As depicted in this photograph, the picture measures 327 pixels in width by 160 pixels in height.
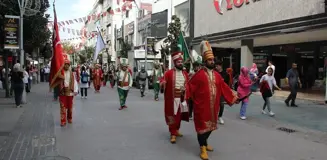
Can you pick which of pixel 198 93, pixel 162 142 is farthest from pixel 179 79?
pixel 198 93

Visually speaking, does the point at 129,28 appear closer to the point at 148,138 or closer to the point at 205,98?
the point at 148,138

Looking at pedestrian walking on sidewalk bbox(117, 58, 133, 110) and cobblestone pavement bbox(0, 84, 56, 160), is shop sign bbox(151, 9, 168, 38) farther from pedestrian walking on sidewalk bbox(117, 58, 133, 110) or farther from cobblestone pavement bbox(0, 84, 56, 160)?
cobblestone pavement bbox(0, 84, 56, 160)

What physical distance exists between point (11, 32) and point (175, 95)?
9.48 metres

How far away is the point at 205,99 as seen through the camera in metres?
5.71

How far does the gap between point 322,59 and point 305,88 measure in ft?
7.29

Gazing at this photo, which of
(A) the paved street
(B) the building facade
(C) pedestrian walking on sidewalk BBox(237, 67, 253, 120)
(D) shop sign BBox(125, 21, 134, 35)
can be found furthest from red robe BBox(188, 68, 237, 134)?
(D) shop sign BBox(125, 21, 134, 35)

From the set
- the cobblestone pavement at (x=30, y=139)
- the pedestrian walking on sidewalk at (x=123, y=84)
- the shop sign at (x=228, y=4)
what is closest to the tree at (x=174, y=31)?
the shop sign at (x=228, y=4)

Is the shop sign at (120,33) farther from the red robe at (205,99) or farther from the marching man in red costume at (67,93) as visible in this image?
the red robe at (205,99)

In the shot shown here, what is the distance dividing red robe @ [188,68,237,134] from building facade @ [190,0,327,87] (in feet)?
31.5

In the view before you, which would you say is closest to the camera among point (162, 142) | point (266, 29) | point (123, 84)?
point (162, 142)

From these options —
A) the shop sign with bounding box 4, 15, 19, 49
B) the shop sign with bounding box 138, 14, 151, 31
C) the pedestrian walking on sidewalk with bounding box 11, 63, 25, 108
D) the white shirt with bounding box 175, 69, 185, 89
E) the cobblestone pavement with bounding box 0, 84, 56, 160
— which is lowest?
the cobblestone pavement with bounding box 0, 84, 56, 160

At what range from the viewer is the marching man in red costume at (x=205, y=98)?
5688 millimetres

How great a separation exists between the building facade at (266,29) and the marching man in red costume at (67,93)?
32.6 ft

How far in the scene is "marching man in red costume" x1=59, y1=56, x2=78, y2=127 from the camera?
28.7 ft
